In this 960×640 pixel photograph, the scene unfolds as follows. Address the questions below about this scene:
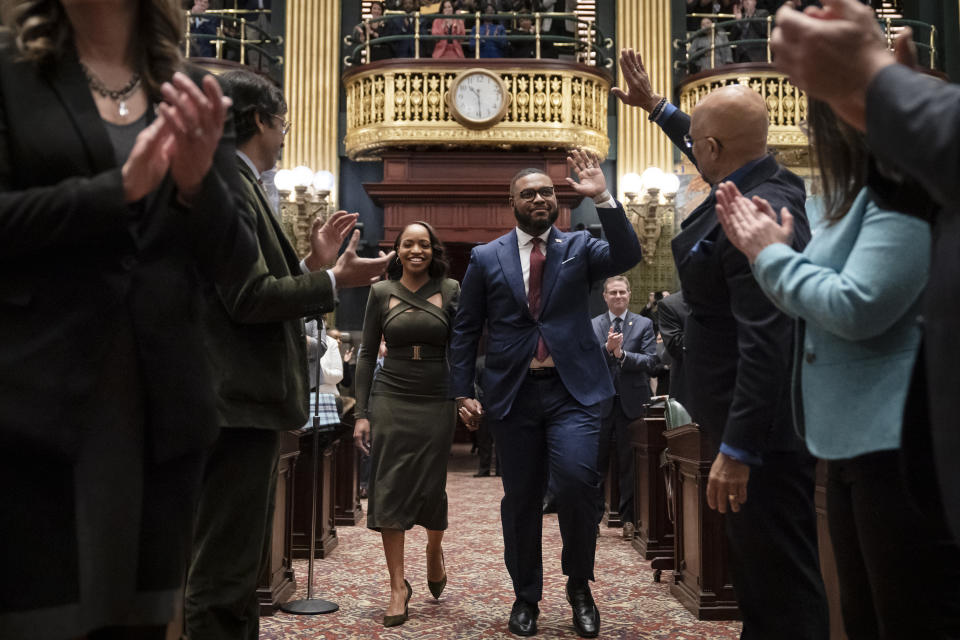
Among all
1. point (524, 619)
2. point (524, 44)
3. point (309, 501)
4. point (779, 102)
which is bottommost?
point (524, 619)

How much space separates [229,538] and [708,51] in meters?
11.0

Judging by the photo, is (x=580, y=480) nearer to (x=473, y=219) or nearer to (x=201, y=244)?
(x=201, y=244)

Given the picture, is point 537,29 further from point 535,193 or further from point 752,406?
point 752,406

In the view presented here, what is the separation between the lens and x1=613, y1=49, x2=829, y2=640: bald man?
2166 millimetres

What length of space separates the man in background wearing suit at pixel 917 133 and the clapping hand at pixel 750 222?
52 cm

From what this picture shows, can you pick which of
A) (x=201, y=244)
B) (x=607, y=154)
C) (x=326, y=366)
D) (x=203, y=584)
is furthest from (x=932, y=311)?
(x=607, y=154)

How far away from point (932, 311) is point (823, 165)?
2.30 feet

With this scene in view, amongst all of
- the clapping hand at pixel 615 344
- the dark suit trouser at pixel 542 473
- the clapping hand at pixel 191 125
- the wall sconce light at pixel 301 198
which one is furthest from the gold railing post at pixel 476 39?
the clapping hand at pixel 191 125

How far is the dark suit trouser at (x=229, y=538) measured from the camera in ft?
6.86

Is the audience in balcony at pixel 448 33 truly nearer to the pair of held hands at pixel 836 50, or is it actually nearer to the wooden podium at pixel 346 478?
the wooden podium at pixel 346 478

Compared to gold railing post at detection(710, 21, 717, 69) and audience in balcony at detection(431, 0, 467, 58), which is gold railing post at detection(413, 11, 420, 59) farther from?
gold railing post at detection(710, 21, 717, 69)

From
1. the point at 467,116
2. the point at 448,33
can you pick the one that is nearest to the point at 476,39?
the point at 448,33

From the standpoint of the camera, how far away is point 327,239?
2535 mm

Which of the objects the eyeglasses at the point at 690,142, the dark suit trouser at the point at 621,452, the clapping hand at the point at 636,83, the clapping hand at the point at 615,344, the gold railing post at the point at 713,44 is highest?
the gold railing post at the point at 713,44
